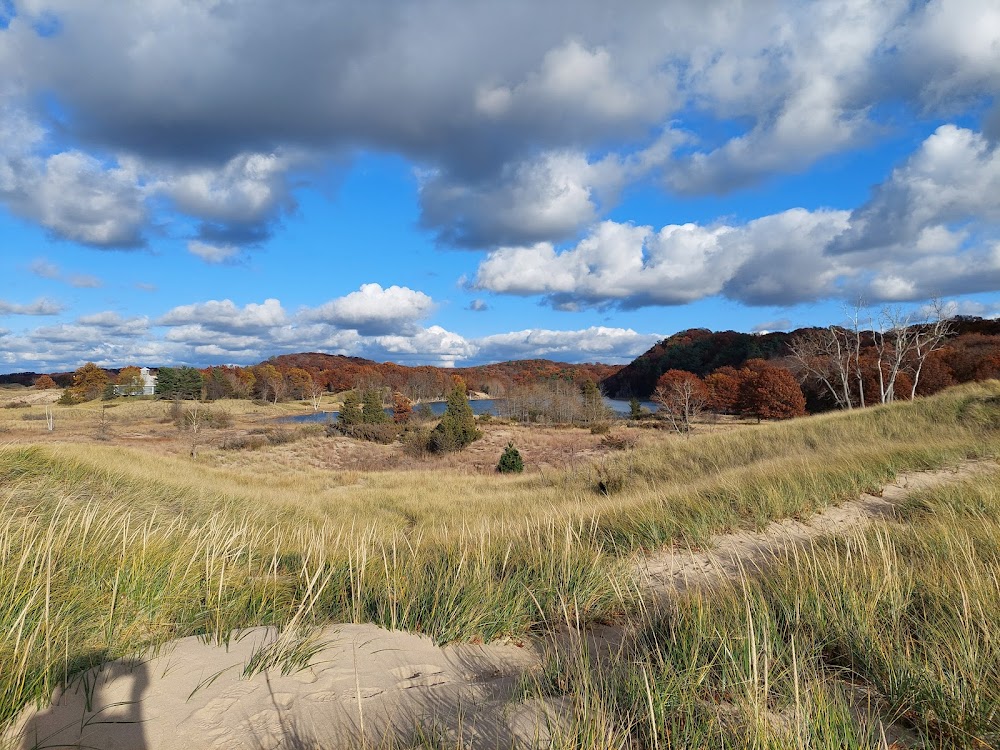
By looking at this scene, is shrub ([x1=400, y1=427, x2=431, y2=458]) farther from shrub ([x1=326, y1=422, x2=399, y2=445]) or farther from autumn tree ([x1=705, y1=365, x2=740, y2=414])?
autumn tree ([x1=705, y1=365, x2=740, y2=414])

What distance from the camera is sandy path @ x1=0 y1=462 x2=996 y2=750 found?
248 centimetres

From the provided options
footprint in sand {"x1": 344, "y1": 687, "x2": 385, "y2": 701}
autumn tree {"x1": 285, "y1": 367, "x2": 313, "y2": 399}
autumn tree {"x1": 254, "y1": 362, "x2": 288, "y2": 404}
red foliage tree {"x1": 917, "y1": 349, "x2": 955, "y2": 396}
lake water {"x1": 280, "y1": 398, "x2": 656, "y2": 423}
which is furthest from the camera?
autumn tree {"x1": 285, "y1": 367, "x2": 313, "y2": 399}

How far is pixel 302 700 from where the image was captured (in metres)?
2.90

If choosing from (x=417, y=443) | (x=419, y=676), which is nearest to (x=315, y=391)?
(x=417, y=443)

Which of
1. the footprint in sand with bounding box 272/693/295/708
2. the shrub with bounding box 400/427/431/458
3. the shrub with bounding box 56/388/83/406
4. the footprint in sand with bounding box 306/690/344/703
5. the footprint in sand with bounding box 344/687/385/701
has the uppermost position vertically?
the shrub with bounding box 56/388/83/406

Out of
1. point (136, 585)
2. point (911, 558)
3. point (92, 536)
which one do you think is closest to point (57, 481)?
point (92, 536)

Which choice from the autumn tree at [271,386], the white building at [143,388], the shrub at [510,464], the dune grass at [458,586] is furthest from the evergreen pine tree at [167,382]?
the dune grass at [458,586]

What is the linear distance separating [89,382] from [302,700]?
115m

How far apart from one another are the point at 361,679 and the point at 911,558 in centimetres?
500

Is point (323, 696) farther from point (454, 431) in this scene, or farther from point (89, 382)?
point (89, 382)

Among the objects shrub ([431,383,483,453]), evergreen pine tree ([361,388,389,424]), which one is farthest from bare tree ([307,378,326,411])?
shrub ([431,383,483,453])

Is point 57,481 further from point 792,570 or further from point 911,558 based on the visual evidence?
point 911,558

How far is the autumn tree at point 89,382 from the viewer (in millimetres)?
86562

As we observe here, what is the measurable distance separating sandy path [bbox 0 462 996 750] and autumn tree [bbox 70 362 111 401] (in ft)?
349
